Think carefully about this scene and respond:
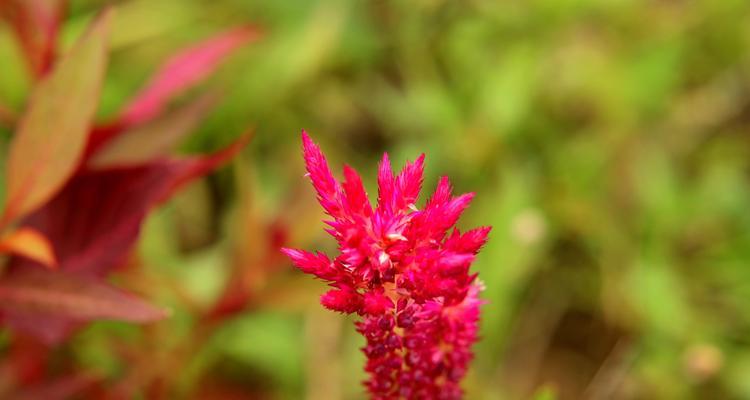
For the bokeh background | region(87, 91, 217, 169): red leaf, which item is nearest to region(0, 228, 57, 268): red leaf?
region(87, 91, 217, 169): red leaf

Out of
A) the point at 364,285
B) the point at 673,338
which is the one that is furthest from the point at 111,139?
the point at 673,338

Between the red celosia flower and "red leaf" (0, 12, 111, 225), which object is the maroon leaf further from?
the red celosia flower

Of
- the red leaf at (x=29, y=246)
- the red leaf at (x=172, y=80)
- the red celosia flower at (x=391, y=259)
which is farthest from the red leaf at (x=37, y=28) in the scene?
the red celosia flower at (x=391, y=259)

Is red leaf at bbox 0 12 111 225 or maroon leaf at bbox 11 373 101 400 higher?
red leaf at bbox 0 12 111 225

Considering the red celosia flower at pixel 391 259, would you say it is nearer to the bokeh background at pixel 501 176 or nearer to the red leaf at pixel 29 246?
the red leaf at pixel 29 246

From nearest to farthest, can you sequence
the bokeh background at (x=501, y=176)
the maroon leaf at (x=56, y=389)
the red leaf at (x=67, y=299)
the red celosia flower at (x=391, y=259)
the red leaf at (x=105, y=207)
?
the red celosia flower at (x=391, y=259) < the red leaf at (x=67, y=299) < the red leaf at (x=105, y=207) < the maroon leaf at (x=56, y=389) < the bokeh background at (x=501, y=176)
